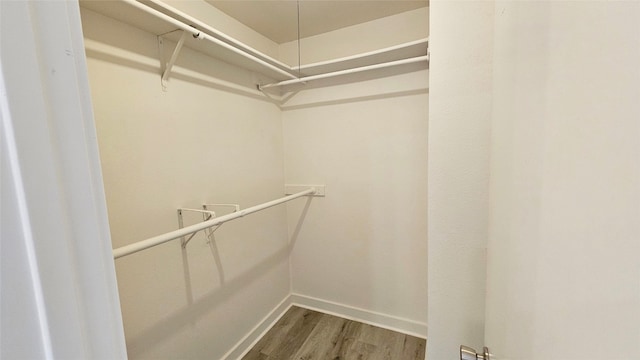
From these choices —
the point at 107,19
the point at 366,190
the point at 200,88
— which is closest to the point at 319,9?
the point at 200,88

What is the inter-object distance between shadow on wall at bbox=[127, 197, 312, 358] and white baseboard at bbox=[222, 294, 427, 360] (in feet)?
1.32

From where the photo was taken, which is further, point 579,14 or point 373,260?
point 373,260

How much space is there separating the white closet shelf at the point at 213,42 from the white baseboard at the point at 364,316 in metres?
2.01

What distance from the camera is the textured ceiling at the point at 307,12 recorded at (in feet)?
5.48

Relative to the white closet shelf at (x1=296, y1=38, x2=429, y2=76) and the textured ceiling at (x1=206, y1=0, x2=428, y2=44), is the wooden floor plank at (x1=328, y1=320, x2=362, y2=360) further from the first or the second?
the textured ceiling at (x1=206, y1=0, x2=428, y2=44)

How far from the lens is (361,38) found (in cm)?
196

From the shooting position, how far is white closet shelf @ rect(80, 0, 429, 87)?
1046 mm

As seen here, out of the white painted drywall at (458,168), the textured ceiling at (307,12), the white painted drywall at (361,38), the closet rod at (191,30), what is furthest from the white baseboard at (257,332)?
the textured ceiling at (307,12)

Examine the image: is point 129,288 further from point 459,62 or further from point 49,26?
point 459,62

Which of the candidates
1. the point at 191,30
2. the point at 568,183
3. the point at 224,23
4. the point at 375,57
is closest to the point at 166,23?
the point at 191,30

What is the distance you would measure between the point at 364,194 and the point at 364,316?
1.07 metres

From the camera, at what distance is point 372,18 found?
188 centimetres

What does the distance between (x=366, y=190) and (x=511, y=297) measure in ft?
5.27

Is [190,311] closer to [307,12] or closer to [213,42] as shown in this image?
[213,42]
